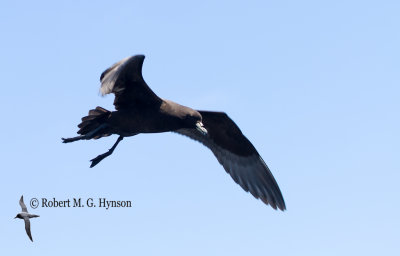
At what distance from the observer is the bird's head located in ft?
39.4

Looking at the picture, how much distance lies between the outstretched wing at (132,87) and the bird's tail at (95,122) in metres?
0.25

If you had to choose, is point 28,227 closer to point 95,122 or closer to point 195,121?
point 95,122

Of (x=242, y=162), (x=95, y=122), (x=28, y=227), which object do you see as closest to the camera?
(x=95, y=122)

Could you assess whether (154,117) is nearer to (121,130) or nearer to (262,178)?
(121,130)

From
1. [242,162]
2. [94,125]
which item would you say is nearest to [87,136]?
[94,125]

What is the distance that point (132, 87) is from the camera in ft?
37.0

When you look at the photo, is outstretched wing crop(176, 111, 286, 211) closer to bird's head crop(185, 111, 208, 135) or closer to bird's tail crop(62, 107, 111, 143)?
bird's head crop(185, 111, 208, 135)

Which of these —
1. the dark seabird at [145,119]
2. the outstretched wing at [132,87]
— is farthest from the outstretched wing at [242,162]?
the outstretched wing at [132,87]

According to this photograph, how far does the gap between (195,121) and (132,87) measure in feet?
4.57

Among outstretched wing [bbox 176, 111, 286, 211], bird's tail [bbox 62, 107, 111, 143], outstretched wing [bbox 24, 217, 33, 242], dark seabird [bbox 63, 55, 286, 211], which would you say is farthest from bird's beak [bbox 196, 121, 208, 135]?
outstretched wing [bbox 24, 217, 33, 242]

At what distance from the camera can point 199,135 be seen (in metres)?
13.3

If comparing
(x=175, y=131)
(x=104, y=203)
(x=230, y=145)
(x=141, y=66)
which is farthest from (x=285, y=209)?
(x=141, y=66)

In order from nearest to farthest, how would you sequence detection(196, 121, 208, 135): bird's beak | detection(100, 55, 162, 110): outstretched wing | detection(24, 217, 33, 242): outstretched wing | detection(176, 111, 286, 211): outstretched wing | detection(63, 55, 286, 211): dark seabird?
detection(100, 55, 162, 110): outstretched wing
detection(63, 55, 286, 211): dark seabird
detection(24, 217, 33, 242): outstretched wing
detection(196, 121, 208, 135): bird's beak
detection(176, 111, 286, 211): outstretched wing

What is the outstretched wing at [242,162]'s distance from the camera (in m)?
13.5
